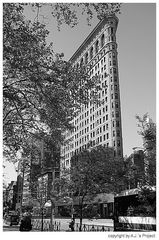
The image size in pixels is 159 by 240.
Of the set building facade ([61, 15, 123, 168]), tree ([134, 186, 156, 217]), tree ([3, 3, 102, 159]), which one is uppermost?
building facade ([61, 15, 123, 168])

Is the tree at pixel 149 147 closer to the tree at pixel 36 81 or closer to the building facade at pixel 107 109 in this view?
the tree at pixel 36 81

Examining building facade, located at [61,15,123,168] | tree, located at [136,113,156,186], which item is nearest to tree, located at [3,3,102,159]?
Result: tree, located at [136,113,156,186]

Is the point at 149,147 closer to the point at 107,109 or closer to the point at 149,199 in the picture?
the point at 149,199

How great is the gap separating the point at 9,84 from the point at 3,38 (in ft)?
6.66

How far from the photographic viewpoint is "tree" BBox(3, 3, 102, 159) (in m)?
9.86

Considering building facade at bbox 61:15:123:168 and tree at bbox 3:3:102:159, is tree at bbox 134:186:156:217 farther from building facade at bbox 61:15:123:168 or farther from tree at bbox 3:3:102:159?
building facade at bbox 61:15:123:168

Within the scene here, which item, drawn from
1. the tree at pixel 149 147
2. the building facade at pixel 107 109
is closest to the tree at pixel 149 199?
the tree at pixel 149 147

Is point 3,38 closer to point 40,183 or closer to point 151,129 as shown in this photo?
point 151,129

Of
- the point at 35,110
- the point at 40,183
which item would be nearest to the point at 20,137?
the point at 35,110

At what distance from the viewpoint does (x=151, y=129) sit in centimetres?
1227

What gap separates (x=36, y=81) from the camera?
1083cm

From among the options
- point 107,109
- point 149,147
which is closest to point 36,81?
point 149,147

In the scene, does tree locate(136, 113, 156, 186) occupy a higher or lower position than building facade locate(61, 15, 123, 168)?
lower

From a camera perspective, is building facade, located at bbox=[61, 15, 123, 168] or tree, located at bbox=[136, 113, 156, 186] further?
building facade, located at bbox=[61, 15, 123, 168]
